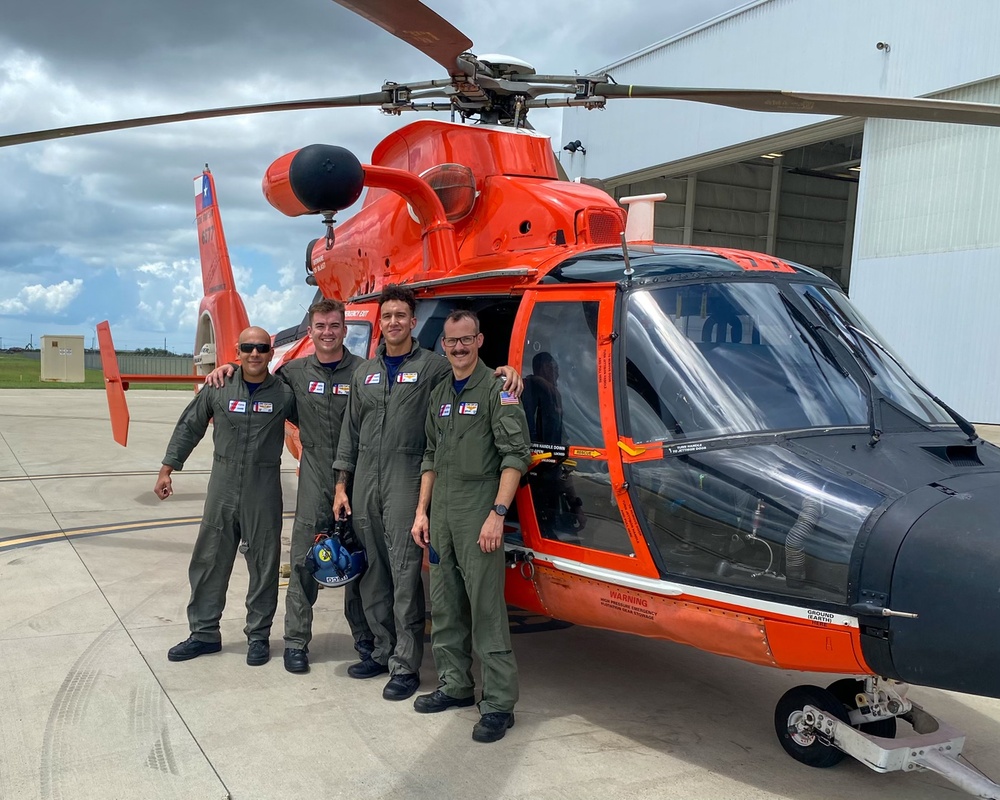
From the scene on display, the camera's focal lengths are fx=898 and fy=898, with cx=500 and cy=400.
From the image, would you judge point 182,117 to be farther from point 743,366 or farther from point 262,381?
point 743,366

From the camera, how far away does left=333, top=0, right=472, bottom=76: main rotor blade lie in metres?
4.29

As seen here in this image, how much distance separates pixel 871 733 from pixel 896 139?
1733 cm

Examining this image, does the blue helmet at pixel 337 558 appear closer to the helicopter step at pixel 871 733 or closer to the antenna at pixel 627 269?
the antenna at pixel 627 269

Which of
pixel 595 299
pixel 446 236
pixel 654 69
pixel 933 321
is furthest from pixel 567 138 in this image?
pixel 595 299

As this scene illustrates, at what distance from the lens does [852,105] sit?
15.8 feet

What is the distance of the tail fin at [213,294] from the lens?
29.8ft

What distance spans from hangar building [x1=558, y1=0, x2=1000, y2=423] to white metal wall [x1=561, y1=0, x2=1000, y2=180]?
31mm

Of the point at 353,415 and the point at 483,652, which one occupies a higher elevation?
the point at 353,415

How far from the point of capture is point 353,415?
4625mm

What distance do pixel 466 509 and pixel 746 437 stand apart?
1.27m

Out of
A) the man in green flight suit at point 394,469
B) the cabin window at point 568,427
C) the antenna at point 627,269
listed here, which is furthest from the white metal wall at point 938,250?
the man in green flight suit at point 394,469

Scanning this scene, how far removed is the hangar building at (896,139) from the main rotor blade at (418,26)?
14703mm

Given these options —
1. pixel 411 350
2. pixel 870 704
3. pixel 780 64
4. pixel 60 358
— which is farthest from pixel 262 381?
pixel 60 358

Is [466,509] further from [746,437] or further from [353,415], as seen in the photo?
[746,437]
